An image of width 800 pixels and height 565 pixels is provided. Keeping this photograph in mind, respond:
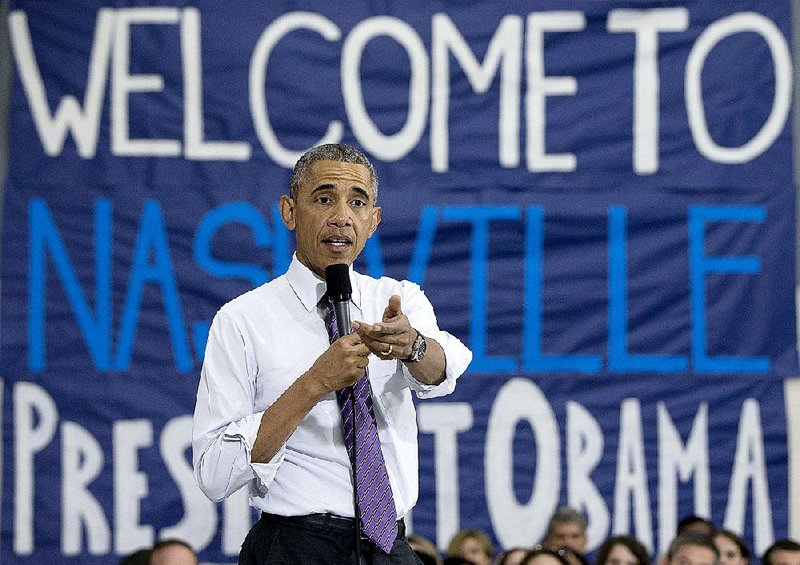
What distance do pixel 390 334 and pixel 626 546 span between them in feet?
12.0

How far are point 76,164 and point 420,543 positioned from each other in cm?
219

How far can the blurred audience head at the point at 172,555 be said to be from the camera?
4.96 m

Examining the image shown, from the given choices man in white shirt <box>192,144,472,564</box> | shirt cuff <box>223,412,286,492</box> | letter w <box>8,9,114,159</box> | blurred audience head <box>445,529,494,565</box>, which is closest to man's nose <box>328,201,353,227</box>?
man in white shirt <box>192,144,472,564</box>

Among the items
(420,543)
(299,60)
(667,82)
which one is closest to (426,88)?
(299,60)

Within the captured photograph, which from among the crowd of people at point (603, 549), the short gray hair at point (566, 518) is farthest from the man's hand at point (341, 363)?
the short gray hair at point (566, 518)

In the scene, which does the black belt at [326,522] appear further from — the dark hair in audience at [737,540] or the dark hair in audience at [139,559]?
the dark hair in audience at [737,540]

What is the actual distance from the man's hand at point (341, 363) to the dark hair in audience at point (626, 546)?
3.56m

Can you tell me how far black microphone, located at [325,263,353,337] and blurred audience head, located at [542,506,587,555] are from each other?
369 centimetres

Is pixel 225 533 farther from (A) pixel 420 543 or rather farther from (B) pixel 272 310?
(B) pixel 272 310

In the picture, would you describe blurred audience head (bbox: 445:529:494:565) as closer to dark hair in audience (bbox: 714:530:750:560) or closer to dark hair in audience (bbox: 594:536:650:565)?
dark hair in audience (bbox: 594:536:650:565)

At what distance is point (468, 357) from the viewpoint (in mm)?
2336

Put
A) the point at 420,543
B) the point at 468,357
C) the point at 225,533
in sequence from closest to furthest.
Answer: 1. the point at 468,357
2. the point at 420,543
3. the point at 225,533

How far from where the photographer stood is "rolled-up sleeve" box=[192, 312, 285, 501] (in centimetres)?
214

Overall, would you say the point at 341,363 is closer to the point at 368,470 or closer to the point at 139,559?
the point at 368,470
